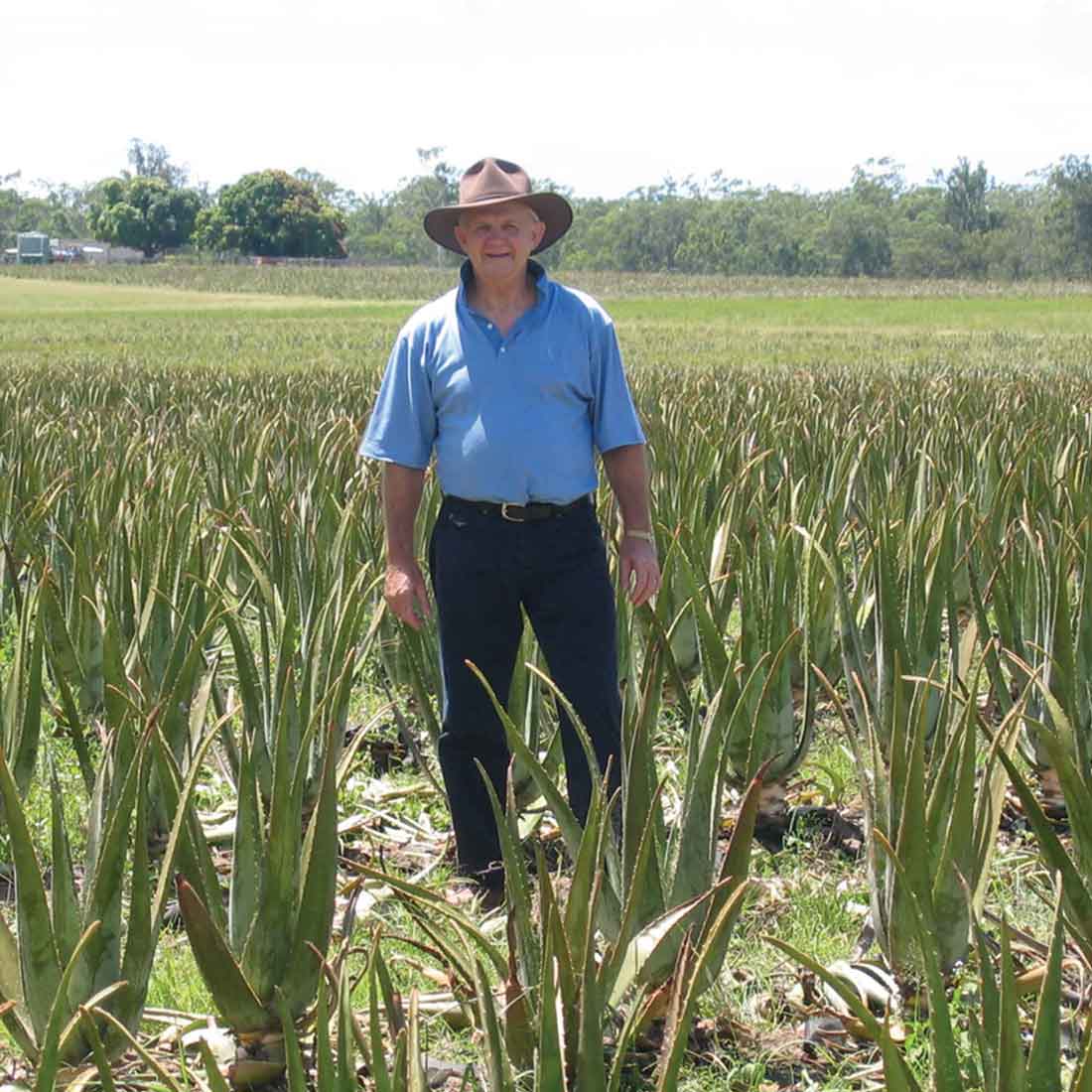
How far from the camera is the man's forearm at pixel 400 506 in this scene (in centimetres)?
262

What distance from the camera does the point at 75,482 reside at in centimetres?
→ 474

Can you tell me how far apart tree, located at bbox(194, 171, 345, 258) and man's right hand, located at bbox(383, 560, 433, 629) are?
3172 inches

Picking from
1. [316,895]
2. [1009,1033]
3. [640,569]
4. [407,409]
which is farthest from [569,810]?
[407,409]

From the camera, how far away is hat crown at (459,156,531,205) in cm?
242

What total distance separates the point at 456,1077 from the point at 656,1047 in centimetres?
29

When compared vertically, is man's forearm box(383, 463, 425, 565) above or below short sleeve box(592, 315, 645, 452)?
below

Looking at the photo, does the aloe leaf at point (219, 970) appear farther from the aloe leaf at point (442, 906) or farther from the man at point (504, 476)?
the man at point (504, 476)

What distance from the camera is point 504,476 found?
8.16 feet

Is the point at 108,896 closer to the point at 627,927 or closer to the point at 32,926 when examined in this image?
the point at 32,926

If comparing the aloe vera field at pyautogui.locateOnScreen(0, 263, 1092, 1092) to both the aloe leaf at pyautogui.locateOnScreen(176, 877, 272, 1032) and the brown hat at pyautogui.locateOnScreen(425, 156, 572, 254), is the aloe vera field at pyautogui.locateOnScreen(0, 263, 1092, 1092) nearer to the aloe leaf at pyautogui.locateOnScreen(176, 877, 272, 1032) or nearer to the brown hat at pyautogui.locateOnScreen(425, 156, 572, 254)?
the aloe leaf at pyautogui.locateOnScreen(176, 877, 272, 1032)

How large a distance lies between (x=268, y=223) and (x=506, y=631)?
8156 centimetres

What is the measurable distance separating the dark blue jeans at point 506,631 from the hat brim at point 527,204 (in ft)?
1.71

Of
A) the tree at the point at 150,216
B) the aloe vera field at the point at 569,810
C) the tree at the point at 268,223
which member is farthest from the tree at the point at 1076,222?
the aloe vera field at the point at 569,810

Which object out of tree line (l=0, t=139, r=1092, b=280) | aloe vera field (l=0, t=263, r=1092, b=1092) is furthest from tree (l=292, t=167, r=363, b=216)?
aloe vera field (l=0, t=263, r=1092, b=1092)
